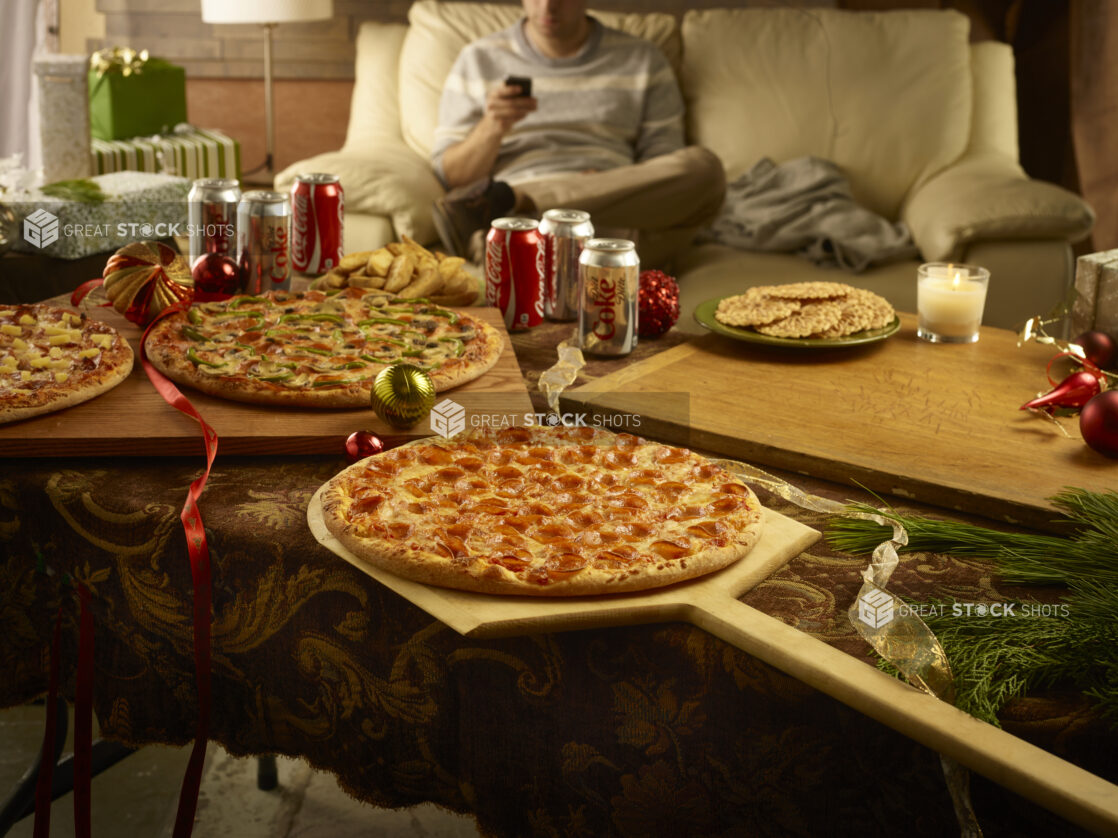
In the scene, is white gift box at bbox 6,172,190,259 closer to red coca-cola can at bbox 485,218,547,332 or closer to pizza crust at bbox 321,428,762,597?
red coca-cola can at bbox 485,218,547,332

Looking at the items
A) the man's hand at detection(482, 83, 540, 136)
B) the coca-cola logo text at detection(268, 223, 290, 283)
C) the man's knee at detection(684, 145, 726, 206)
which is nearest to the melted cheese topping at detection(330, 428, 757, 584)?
the coca-cola logo text at detection(268, 223, 290, 283)

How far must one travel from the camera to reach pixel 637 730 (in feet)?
3.15

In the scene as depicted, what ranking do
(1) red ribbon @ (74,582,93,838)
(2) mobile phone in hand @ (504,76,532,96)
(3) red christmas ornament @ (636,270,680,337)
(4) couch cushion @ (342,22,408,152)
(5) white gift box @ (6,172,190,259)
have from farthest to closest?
(4) couch cushion @ (342,22,408,152) < (2) mobile phone in hand @ (504,76,532,96) < (5) white gift box @ (6,172,190,259) < (3) red christmas ornament @ (636,270,680,337) < (1) red ribbon @ (74,582,93,838)

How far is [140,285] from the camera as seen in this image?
1.56 metres

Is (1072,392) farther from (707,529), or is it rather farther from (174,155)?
(174,155)

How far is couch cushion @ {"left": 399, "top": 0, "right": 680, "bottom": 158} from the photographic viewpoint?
3734mm

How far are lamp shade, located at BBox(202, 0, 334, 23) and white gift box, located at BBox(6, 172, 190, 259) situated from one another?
4.99 feet

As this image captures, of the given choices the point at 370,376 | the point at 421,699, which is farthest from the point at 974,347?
the point at 421,699

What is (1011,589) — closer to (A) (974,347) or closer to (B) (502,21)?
(A) (974,347)

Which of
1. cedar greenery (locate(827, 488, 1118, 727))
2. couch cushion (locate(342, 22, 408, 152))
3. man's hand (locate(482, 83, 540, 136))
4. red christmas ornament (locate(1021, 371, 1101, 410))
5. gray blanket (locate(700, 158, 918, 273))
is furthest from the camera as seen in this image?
couch cushion (locate(342, 22, 408, 152))

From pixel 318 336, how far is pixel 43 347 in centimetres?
36

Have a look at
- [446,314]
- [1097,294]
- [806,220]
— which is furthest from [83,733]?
[806,220]

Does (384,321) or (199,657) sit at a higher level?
(384,321)

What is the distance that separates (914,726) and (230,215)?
143cm
